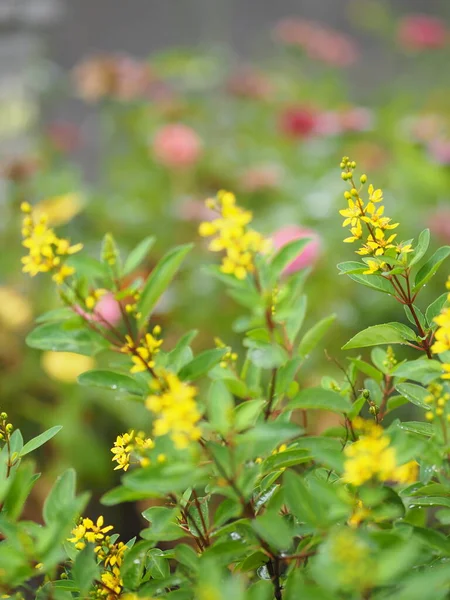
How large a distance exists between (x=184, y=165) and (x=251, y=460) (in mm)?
1370

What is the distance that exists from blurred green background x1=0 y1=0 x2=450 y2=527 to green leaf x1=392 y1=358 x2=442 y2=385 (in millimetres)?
799

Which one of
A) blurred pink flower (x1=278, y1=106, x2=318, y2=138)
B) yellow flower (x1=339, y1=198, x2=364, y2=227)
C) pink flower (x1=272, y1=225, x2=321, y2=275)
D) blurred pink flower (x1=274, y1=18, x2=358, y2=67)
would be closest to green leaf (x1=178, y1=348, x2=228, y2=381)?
yellow flower (x1=339, y1=198, x2=364, y2=227)

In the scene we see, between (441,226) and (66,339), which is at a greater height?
(66,339)

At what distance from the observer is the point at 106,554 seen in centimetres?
44

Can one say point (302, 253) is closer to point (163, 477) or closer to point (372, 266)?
point (372, 266)

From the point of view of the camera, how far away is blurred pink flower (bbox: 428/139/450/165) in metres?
1.39

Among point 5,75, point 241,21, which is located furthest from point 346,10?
point 5,75

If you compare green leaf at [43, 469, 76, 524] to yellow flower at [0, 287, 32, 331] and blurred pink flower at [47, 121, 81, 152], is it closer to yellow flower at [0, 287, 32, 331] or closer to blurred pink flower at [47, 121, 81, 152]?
yellow flower at [0, 287, 32, 331]

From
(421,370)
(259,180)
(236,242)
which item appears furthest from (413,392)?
(259,180)

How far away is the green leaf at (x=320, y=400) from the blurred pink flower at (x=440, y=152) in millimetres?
1093

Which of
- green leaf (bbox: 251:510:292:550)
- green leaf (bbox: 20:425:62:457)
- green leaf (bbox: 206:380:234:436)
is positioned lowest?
green leaf (bbox: 251:510:292:550)

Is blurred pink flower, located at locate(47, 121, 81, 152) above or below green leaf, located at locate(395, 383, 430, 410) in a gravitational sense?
below

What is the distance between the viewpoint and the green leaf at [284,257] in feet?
1.41

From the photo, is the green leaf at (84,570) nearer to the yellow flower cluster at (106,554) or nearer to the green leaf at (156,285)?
the yellow flower cluster at (106,554)
